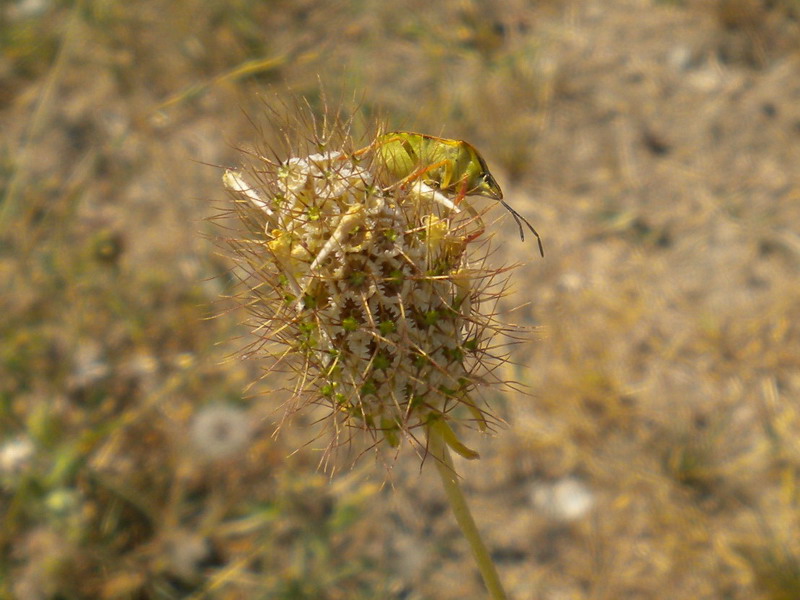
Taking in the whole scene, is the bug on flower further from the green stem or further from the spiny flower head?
the green stem

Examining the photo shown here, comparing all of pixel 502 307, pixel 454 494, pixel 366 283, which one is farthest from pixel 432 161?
pixel 502 307

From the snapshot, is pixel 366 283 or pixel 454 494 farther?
pixel 454 494

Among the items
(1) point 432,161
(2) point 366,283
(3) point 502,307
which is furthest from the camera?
(3) point 502,307

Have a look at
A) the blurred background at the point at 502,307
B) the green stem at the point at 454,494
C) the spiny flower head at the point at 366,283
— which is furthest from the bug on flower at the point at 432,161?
the blurred background at the point at 502,307

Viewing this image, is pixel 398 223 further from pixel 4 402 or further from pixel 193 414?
pixel 4 402

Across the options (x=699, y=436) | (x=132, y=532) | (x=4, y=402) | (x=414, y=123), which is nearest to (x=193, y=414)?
(x=132, y=532)

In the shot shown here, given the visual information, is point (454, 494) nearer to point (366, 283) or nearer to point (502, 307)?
point (366, 283)
